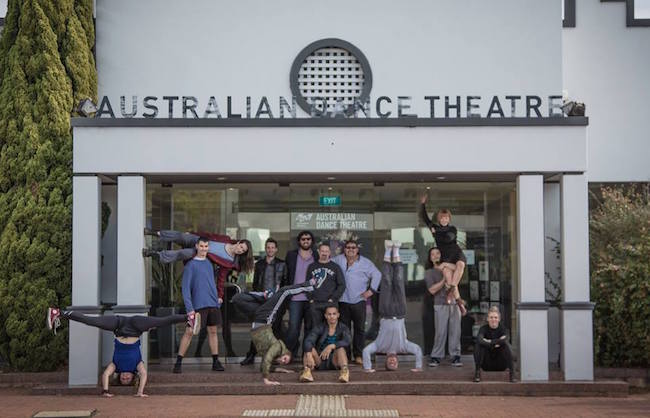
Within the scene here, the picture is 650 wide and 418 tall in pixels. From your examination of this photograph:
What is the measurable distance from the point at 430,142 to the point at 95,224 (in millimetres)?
4736

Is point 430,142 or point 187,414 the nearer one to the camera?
point 187,414

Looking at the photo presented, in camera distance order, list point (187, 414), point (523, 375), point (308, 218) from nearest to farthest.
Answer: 1. point (187, 414)
2. point (523, 375)
3. point (308, 218)

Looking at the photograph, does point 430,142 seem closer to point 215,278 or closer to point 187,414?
point 215,278

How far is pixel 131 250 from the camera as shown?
40.1ft

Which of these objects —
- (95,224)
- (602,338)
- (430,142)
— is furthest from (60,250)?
(602,338)

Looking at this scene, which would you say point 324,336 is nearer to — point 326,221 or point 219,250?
point 219,250

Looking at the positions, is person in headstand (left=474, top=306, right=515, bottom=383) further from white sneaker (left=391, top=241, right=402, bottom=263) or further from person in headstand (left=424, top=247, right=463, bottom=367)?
white sneaker (left=391, top=241, right=402, bottom=263)

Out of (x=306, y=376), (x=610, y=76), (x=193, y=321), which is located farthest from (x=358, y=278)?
(x=610, y=76)

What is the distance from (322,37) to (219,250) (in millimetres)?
3951

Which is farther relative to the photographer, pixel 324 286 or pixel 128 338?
pixel 324 286

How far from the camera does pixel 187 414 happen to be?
1036 cm

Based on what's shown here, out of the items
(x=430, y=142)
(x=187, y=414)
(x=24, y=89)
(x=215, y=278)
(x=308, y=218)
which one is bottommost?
(x=187, y=414)

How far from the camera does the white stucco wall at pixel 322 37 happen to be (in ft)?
47.6

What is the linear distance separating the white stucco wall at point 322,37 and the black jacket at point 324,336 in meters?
4.06
